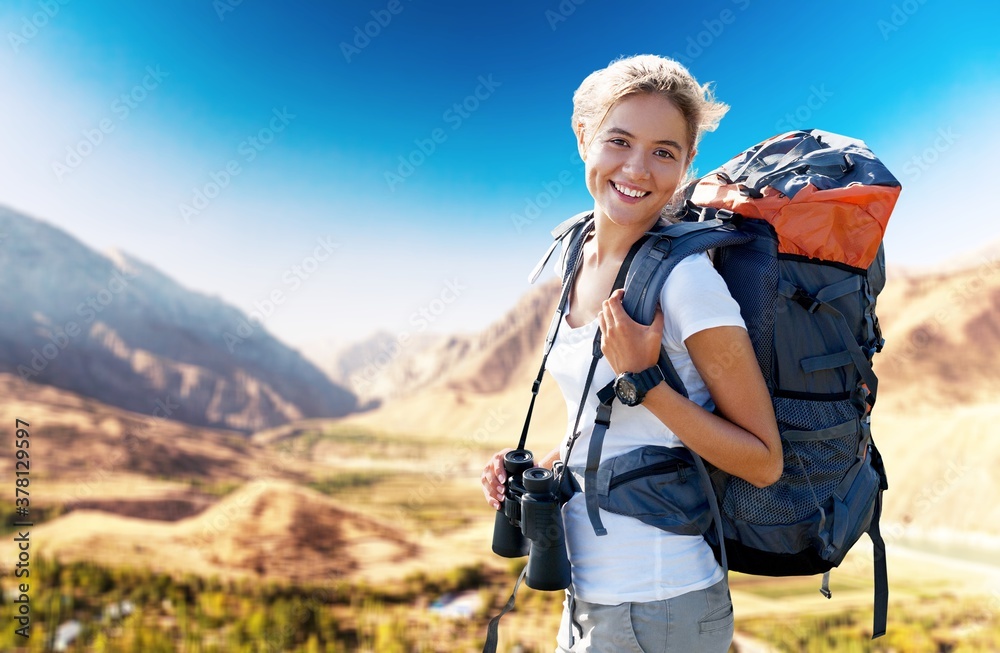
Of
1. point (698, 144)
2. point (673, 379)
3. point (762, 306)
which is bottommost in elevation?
point (673, 379)

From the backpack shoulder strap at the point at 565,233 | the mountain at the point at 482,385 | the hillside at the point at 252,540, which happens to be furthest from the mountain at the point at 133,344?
the backpack shoulder strap at the point at 565,233

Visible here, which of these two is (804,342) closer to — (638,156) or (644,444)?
(644,444)

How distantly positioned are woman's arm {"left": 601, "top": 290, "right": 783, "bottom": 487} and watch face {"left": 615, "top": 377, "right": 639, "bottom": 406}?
0.03m

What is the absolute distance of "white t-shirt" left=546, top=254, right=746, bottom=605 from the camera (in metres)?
1.20

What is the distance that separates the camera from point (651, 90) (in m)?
1.39

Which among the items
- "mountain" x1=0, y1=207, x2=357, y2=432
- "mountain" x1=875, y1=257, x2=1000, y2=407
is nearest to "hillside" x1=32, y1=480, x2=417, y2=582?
"mountain" x1=0, y1=207, x2=357, y2=432

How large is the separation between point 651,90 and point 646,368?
0.60m

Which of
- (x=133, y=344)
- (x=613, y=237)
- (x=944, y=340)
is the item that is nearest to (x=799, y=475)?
(x=613, y=237)

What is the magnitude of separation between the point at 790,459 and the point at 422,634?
627 cm

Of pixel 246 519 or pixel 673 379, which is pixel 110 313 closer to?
pixel 246 519

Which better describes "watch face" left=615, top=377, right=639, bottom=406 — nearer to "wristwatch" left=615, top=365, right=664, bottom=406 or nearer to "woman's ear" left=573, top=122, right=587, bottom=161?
"wristwatch" left=615, top=365, right=664, bottom=406

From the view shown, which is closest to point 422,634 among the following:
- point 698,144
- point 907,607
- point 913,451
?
point 907,607

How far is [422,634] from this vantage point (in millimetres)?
6781

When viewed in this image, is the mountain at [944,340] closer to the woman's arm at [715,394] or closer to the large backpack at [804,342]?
the large backpack at [804,342]
